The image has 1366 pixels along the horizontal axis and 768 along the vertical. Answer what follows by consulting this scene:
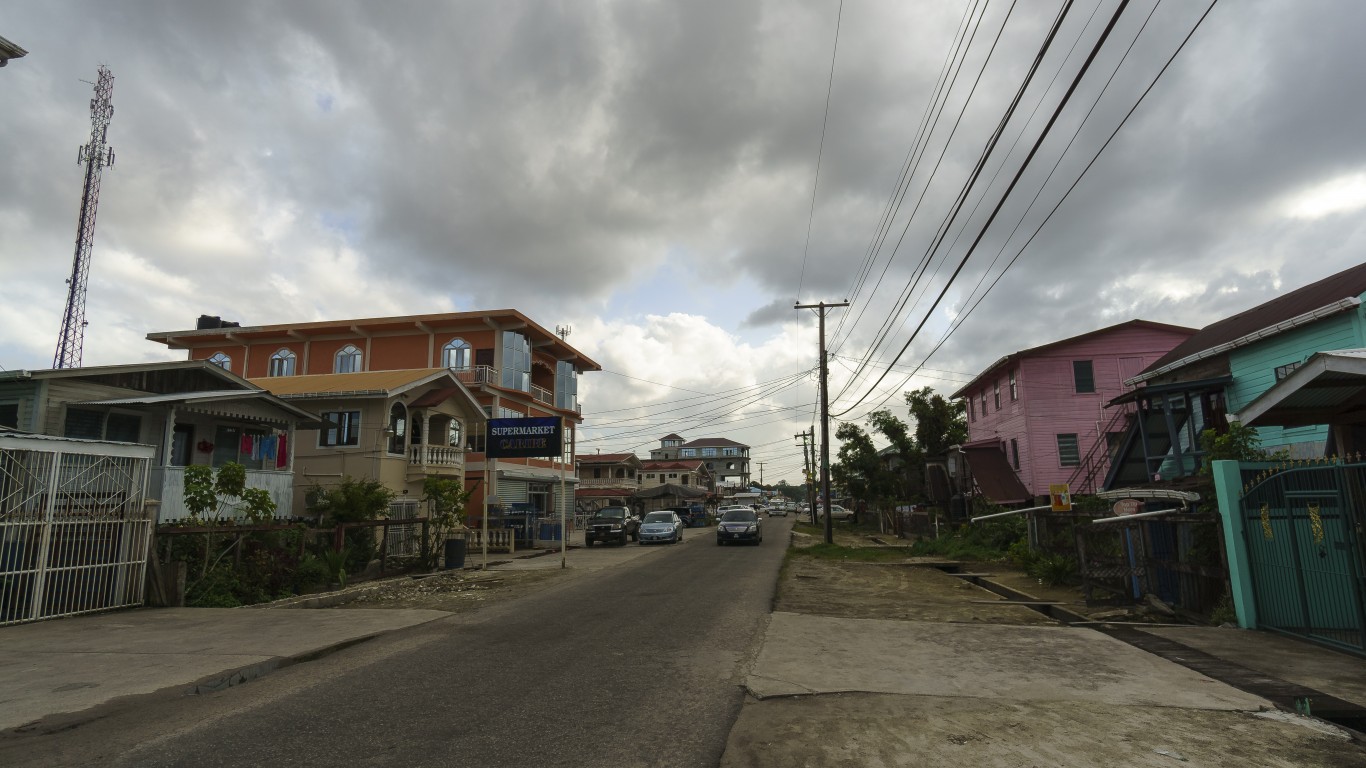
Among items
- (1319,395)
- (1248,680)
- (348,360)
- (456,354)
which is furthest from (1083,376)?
(348,360)

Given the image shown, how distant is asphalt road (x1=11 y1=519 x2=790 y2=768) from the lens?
4.97 meters

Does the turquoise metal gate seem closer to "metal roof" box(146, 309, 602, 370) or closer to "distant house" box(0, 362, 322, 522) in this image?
"distant house" box(0, 362, 322, 522)

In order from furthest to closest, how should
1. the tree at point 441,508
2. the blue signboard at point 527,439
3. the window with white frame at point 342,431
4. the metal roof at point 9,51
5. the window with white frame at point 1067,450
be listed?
the window with white frame at point 1067,450
the window with white frame at point 342,431
the blue signboard at point 527,439
the tree at point 441,508
the metal roof at point 9,51

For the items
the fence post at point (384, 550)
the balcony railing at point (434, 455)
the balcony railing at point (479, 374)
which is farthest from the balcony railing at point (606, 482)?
the fence post at point (384, 550)

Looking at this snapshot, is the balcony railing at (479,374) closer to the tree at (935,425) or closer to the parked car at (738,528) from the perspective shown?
the parked car at (738,528)

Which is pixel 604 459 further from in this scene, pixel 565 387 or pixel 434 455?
pixel 434 455

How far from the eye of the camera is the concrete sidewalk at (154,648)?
677 centimetres

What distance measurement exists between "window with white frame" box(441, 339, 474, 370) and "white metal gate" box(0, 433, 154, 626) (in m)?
25.0

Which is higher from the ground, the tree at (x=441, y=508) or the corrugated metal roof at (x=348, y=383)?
the corrugated metal roof at (x=348, y=383)

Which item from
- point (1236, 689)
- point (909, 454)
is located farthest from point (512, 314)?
point (1236, 689)

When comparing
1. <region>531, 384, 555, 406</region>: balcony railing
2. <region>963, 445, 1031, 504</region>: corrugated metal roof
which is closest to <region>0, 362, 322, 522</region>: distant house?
<region>531, 384, 555, 406</region>: balcony railing

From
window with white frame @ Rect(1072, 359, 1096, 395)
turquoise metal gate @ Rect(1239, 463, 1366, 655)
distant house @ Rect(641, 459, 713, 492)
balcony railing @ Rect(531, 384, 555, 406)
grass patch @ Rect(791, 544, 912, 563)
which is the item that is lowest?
grass patch @ Rect(791, 544, 912, 563)

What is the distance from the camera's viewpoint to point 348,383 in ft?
90.5

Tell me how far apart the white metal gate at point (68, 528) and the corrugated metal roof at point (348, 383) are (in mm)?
12597
